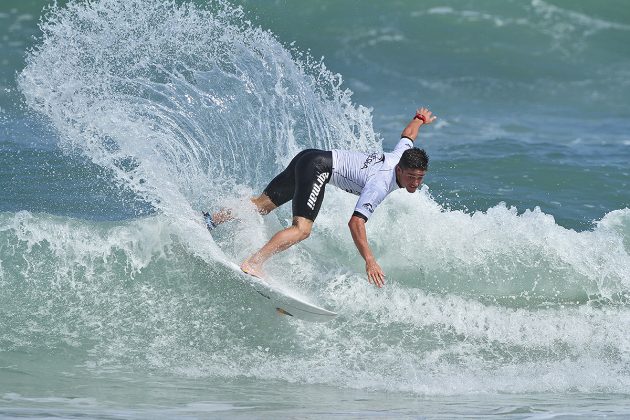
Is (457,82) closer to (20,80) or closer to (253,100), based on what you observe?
A: (253,100)

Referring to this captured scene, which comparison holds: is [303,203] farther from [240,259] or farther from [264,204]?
[240,259]

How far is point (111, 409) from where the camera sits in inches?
255

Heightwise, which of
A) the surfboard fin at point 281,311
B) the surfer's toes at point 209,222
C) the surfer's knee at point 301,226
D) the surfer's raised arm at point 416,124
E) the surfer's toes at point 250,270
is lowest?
the surfboard fin at point 281,311

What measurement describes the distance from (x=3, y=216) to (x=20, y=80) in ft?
4.85

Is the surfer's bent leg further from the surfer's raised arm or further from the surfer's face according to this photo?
the surfer's raised arm

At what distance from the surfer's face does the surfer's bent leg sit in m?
0.69

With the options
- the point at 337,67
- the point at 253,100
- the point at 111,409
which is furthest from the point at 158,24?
the point at 337,67

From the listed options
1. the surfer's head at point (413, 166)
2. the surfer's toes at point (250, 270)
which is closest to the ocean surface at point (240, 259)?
the surfer's toes at point (250, 270)

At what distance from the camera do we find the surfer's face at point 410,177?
7.84m

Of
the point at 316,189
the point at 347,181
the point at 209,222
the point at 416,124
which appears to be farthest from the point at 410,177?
the point at 209,222

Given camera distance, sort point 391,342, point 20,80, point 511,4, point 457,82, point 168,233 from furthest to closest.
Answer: point 511,4 < point 457,82 < point 20,80 < point 168,233 < point 391,342

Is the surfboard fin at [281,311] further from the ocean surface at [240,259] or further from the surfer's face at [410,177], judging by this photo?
the surfer's face at [410,177]

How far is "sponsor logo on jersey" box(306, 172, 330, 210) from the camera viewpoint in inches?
323

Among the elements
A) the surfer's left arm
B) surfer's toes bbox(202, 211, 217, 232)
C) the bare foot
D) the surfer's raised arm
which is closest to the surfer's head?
the surfer's left arm
